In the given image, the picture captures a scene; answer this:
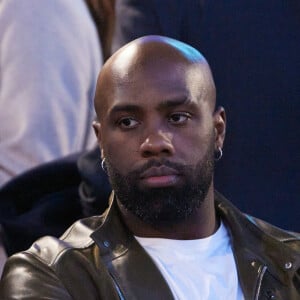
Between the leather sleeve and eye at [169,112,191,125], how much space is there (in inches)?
14.9

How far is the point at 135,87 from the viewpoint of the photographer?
94.7 inches

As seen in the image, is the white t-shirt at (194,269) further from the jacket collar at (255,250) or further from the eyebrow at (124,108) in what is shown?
the eyebrow at (124,108)

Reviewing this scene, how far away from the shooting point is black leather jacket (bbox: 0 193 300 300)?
2393mm

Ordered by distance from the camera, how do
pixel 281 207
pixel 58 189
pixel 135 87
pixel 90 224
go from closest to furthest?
pixel 135 87
pixel 90 224
pixel 281 207
pixel 58 189

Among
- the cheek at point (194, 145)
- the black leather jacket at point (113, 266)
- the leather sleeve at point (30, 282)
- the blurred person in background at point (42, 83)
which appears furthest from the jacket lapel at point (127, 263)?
the blurred person in background at point (42, 83)

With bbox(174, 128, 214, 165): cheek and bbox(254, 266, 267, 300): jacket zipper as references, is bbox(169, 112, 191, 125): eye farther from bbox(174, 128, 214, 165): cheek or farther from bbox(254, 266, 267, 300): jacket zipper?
bbox(254, 266, 267, 300): jacket zipper

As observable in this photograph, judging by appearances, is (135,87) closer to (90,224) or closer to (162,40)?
(162,40)

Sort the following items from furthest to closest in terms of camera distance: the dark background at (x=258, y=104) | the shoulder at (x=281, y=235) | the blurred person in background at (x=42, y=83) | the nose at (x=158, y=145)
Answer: the blurred person in background at (x=42, y=83) < the dark background at (x=258, y=104) < the shoulder at (x=281, y=235) < the nose at (x=158, y=145)

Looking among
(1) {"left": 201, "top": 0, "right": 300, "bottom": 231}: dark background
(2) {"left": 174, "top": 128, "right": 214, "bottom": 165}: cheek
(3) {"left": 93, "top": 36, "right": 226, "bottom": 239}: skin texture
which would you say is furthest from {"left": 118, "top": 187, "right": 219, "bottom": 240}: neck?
(1) {"left": 201, "top": 0, "right": 300, "bottom": 231}: dark background

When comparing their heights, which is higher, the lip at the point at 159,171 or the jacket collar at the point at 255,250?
the lip at the point at 159,171

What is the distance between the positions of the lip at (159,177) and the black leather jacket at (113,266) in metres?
0.17

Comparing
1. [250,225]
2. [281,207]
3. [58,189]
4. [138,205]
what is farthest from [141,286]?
[58,189]

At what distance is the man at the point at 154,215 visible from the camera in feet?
7.83

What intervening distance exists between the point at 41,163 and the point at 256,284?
4.34 feet
